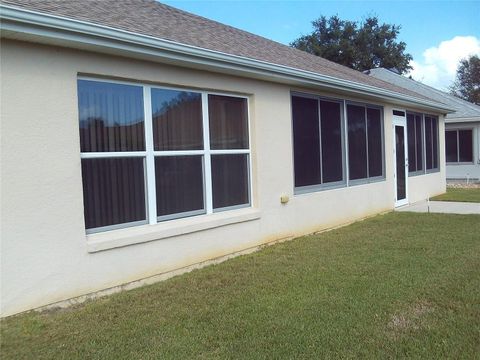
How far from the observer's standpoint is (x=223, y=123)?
7.31 meters

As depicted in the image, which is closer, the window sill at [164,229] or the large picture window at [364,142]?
the window sill at [164,229]

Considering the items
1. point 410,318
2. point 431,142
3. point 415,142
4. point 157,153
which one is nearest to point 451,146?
point 431,142

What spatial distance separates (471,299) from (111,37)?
15.7 ft

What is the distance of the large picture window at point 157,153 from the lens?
5.58 meters

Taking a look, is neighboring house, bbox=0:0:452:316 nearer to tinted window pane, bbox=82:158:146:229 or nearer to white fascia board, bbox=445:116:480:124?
tinted window pane, bbox=82:158:146:229

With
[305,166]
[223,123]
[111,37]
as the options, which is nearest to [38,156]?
[111,37]

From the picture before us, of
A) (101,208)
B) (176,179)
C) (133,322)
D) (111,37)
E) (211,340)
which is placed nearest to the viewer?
(211,340)

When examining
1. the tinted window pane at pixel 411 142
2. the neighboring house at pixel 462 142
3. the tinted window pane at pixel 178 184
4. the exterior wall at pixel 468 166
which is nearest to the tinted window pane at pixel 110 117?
the tinted window pane at pixel 178 184

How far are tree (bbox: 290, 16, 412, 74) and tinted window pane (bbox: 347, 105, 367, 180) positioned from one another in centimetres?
3512

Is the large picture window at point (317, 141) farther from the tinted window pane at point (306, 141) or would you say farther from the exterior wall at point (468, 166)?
the exterior wall at point (468, 166)

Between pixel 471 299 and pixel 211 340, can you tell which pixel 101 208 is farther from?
pixel 471 299

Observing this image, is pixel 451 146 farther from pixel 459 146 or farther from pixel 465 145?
pixel 465 145

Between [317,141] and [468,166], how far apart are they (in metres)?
15.3

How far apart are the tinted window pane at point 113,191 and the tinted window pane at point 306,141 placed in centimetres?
360
